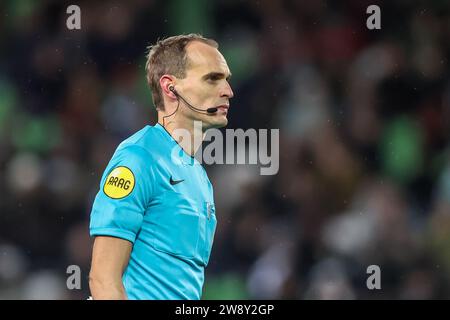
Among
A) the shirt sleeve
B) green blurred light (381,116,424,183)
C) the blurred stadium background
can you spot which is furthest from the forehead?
green blurred light (381,116,424,183)

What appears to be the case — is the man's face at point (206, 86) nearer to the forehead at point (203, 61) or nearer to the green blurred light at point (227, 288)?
the forehead at point (203, 61)

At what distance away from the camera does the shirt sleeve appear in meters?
3.09

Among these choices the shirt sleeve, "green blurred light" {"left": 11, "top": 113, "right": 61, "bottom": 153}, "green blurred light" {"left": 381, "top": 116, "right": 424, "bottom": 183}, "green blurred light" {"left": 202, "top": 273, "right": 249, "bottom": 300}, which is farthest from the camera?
"green blurred light" {"left": 11, "top": 113, "right": 61, "bottom": 153}

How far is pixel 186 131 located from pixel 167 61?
0.32 meters

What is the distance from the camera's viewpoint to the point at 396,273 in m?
6.35

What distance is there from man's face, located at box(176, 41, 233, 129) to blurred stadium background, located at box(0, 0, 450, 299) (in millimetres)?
2882

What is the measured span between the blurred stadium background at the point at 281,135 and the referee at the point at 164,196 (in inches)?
115

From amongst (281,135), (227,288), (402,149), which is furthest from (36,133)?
(402,149)

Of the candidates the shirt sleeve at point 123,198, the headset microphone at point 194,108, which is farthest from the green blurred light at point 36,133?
the shirt sleeve at point 123,198

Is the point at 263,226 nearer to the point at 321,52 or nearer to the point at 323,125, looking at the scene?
the point at 323,125

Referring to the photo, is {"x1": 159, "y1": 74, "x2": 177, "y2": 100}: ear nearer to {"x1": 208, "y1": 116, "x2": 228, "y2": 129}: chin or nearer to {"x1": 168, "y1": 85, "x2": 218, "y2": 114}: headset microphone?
{"x1": 168, "y1": 85, "x2": 218, "y2": 114}: headset microphone

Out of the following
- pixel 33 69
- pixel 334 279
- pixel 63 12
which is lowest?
pixel 334 279
